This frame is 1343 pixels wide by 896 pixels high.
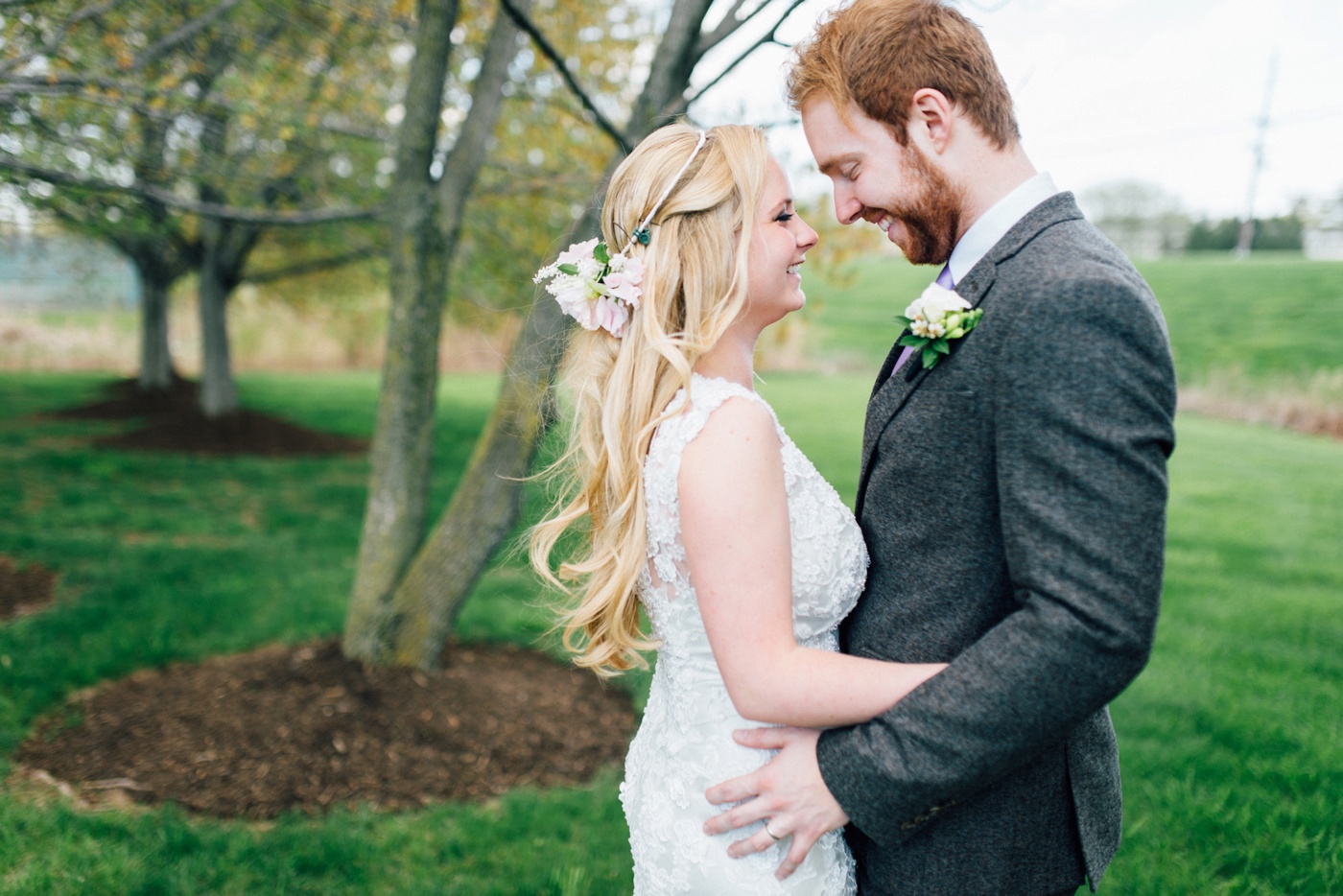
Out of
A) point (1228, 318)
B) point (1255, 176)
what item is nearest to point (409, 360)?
point (1228, 318)

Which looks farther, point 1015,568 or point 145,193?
point 145,193

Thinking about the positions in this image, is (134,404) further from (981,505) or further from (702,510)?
(981,505)

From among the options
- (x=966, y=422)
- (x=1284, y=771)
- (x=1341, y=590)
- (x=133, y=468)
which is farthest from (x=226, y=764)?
(x=133, y=468)

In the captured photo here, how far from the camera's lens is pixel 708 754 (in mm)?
1721

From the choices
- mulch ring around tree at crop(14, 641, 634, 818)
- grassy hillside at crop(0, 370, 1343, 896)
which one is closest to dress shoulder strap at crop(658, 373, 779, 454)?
grassy hillside at crop(0, 370, 1343, 896)

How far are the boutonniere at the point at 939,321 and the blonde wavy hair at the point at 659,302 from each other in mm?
387

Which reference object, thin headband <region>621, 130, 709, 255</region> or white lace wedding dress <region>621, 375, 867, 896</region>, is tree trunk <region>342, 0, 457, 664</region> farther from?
white lace wedding dress <region>621, 375, 867, 896</region>

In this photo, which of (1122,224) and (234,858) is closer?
(234,858)

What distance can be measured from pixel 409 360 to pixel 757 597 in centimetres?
321

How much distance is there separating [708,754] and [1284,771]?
10.2 ft

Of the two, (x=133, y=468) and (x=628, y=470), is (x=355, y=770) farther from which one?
(x=133, y=468)

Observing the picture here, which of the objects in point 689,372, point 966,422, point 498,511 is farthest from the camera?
point 498,511

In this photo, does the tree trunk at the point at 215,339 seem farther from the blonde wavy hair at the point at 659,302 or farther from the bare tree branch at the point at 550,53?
the blonde wavy hair at the point at 659,302

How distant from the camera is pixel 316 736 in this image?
400cm
